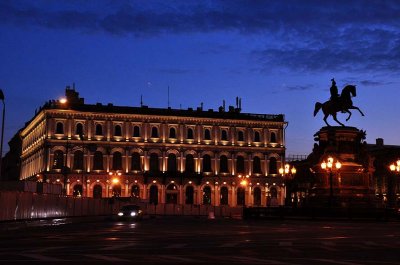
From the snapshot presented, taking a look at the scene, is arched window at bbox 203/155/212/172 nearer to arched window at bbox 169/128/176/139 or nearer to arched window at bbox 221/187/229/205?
arched window at bbox 221/187/229/205

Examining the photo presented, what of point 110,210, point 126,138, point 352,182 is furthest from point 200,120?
point 352,182

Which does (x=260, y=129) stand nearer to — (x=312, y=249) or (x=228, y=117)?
(x=228, y=117)

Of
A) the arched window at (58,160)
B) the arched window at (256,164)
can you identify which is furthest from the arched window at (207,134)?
the arched window at (58,160)

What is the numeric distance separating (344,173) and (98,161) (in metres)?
59.0

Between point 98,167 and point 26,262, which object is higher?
point 98,167

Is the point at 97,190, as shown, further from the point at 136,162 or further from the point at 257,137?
the point at 257,137

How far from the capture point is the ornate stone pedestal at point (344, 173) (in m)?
41.1

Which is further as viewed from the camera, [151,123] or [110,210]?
[151,123]

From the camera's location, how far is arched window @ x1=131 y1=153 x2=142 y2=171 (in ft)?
316

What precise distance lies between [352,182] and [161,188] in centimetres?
5775

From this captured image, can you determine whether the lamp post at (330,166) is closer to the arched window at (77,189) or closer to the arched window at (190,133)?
the arched window at (77,189)

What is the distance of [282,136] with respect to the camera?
340 feet

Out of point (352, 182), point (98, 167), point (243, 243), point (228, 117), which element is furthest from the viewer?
point (228, 117)

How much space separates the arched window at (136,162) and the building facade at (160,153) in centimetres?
15
